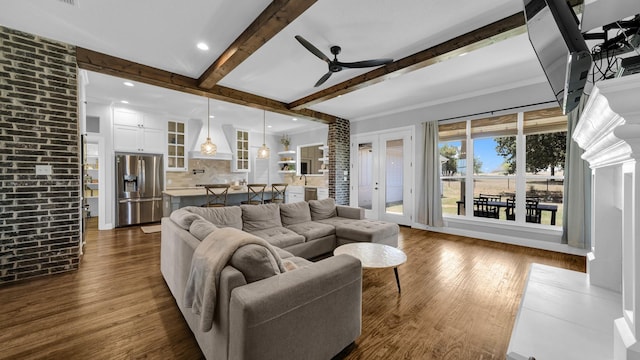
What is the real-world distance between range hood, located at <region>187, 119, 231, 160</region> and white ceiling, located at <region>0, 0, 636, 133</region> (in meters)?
1.93

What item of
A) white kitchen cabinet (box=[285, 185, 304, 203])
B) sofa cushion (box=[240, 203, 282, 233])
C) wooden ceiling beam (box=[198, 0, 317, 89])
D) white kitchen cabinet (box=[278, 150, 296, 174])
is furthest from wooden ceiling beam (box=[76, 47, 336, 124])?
white kitchen cabinet (box=[278, 150, 296, 174])

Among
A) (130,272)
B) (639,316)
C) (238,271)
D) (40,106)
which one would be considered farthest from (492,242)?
(40,106)

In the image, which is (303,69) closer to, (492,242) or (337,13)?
(337,13)

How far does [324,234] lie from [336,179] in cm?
301

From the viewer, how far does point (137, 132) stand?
5.44 metres

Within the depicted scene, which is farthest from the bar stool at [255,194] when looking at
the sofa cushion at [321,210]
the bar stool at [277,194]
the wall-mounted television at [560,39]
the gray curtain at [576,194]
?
the gray curtain at [576,194]

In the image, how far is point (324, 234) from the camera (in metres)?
3.32

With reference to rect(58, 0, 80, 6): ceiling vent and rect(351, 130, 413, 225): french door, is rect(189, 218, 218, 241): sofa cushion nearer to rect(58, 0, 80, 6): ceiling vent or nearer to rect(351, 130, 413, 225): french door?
rect(58, 0, 80, 6): ceiling vent

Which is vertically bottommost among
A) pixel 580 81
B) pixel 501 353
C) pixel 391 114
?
pixel 501 353

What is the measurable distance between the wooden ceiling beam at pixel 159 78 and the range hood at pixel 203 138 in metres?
2.44

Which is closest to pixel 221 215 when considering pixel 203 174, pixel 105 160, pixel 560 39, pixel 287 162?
pixel 560 39

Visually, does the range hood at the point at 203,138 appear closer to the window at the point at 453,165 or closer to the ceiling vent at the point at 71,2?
the ceiling vent at the point at 71,2

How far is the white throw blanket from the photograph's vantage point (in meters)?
1.27

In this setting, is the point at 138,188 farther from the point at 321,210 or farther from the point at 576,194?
the point at 576,194
